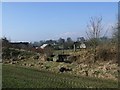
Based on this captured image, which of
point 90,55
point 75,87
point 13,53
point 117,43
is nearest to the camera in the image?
point 75,87

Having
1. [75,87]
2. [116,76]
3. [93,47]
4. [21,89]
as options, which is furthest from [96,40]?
[21,89]

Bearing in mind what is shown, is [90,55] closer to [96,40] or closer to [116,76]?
[96,40]

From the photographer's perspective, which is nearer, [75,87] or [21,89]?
[21,89]

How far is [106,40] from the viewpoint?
157 feet

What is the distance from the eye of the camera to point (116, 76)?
86.1 ft

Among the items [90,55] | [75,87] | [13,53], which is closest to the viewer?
[75,87]

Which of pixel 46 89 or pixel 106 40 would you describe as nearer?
pixel 46 89

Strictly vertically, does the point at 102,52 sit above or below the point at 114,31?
below

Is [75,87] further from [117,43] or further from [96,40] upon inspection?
[96,40]

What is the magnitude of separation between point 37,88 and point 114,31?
2952cm

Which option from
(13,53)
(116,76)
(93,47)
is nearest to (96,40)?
(93,47)

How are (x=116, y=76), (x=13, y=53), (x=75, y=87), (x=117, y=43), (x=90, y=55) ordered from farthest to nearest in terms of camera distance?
(x=13, y=53) < (x=90, y=55) < (x=117, y=43) < (x=116, y=76) < (x=75, y=87)

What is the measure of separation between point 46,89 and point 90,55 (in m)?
31.6

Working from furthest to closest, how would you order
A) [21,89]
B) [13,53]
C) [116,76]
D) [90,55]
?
[13,53] → [90,55] → [116,76] → [21,89]
